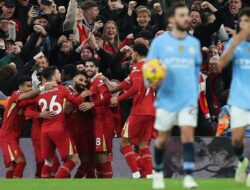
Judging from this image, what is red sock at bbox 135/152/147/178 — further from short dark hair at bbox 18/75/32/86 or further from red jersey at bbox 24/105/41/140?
short dark hair at bbox 18/75/32/86

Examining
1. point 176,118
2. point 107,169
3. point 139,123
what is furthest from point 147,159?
point 176,118

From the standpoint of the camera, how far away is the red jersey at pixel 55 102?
1841 cm

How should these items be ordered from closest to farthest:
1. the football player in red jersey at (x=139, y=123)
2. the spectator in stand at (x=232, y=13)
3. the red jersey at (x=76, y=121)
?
the football player in red jersey at (x=139, y=123), the red jersey at (x=76, y=121), the spectator in stand at (x=232, y=13)

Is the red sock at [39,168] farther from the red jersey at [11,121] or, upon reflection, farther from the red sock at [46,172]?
the red sock at [46,172]

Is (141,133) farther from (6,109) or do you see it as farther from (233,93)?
(233,93)

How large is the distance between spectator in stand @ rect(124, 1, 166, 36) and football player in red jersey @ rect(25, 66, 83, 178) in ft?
11.5

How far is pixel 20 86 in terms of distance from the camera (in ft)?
62.5

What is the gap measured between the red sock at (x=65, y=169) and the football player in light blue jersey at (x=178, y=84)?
495 cm

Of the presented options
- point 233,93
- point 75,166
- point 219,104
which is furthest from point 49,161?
point 233,93

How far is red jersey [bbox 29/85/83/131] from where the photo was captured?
60.4ft

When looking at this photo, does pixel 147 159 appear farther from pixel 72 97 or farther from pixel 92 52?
pixel 92 52

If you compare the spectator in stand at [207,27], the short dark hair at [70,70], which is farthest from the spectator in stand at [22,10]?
the spectator in stand at [207,27]

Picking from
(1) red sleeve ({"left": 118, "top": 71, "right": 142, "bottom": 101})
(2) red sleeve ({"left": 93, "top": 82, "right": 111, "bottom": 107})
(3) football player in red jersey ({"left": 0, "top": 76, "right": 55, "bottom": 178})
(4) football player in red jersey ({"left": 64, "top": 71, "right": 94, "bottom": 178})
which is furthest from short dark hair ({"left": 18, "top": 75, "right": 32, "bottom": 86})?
(1) red sleeve ({"left": 118, "top": 71, "right": 142, "bottom": 101})

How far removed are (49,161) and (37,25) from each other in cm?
361
